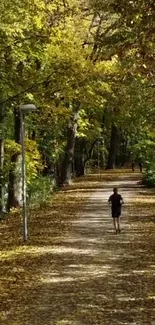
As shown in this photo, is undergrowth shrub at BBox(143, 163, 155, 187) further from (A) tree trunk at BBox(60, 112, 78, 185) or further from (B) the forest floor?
(B) the forest floor

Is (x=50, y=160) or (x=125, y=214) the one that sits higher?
(x=50, y=160)

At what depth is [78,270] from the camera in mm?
13273

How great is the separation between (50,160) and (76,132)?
168 inches

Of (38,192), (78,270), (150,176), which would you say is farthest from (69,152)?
(78,270)

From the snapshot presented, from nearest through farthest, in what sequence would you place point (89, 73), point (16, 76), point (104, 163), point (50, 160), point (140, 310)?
point (140, 310) < point (16, 76) < point (89, 73) < point (50, 160) < point (104, 163)

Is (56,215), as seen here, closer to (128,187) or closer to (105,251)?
(105,251)

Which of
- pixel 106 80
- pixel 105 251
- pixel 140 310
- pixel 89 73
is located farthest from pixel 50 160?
pixel 140 310

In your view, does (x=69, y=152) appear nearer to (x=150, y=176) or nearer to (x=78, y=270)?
(x=150, y=176)

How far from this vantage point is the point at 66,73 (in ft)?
75.5

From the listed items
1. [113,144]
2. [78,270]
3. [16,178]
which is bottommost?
[78,270]

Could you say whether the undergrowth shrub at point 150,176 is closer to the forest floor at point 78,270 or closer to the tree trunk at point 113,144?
the forest floor at point 78,270

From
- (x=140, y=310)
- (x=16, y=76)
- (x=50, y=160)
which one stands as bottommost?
(x=140, y=310)

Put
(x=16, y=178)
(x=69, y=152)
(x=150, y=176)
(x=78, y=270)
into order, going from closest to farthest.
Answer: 1. (x=78, y=270)
2. (x=16, y=178)
3. (x=150, y=176)
4. (x=69, y=152)

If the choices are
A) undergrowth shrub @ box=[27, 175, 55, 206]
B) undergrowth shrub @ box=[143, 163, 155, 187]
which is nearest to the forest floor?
undergrowth shrub @ box=[27, 175, 55, 206]
